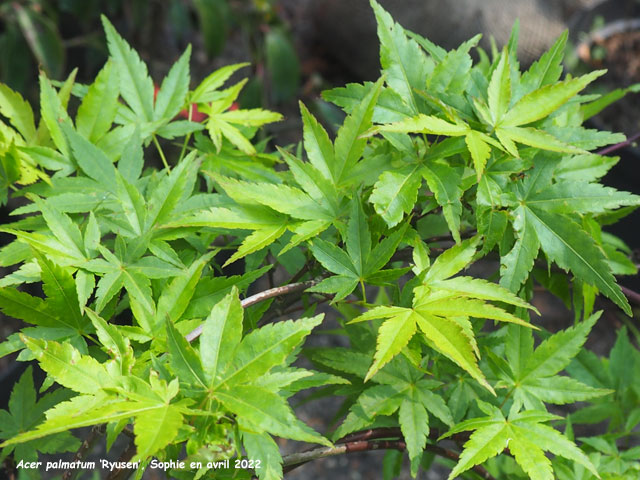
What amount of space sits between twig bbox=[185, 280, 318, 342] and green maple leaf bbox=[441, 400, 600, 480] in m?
0.23

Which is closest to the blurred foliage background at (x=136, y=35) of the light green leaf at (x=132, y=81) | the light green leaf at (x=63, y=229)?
the light green leaf at (x=132, y=81)

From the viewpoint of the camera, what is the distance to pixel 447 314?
1.97 ft

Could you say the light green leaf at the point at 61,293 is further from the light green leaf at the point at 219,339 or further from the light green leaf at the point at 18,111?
the light green leaf at the point at 18,111

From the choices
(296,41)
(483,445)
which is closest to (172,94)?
(483,445)

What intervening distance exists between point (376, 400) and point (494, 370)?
150 millimetres

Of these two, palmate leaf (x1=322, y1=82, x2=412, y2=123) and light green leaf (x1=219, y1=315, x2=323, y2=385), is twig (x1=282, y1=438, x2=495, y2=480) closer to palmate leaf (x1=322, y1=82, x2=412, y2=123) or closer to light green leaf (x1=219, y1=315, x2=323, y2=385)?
light green leaf (x1=219, y1=315, x2=323, y2=385)

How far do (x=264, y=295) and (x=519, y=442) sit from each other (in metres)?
0.32

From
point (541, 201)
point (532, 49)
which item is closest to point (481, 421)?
point (541, 201)

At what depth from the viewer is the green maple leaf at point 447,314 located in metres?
0.58

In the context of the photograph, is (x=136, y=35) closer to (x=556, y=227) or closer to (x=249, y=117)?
(x=249, y=117)

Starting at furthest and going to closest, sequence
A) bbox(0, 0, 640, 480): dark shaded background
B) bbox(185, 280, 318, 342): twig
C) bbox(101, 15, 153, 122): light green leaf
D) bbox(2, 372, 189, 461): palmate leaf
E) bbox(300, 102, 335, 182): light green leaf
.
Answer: bbox(0, 0, 640, 480): dark shaded background, bbox(101, 15, 153, 122): light green leaf, bbox(300, 102, 335, 182): light green leaf, bbox(185, 280, 318, 342): twig, bbox(2, 372, 189, 461): palmate leaf

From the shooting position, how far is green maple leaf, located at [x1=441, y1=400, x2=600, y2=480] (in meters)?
0.65

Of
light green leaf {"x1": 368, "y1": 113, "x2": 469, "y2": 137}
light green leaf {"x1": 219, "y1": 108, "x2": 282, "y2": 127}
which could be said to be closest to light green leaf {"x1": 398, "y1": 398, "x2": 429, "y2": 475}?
light green leaf {"x1": 368, "y1": 113, "x2": 469, "y2": 137}

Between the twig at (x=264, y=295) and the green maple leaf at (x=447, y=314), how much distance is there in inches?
3.5
